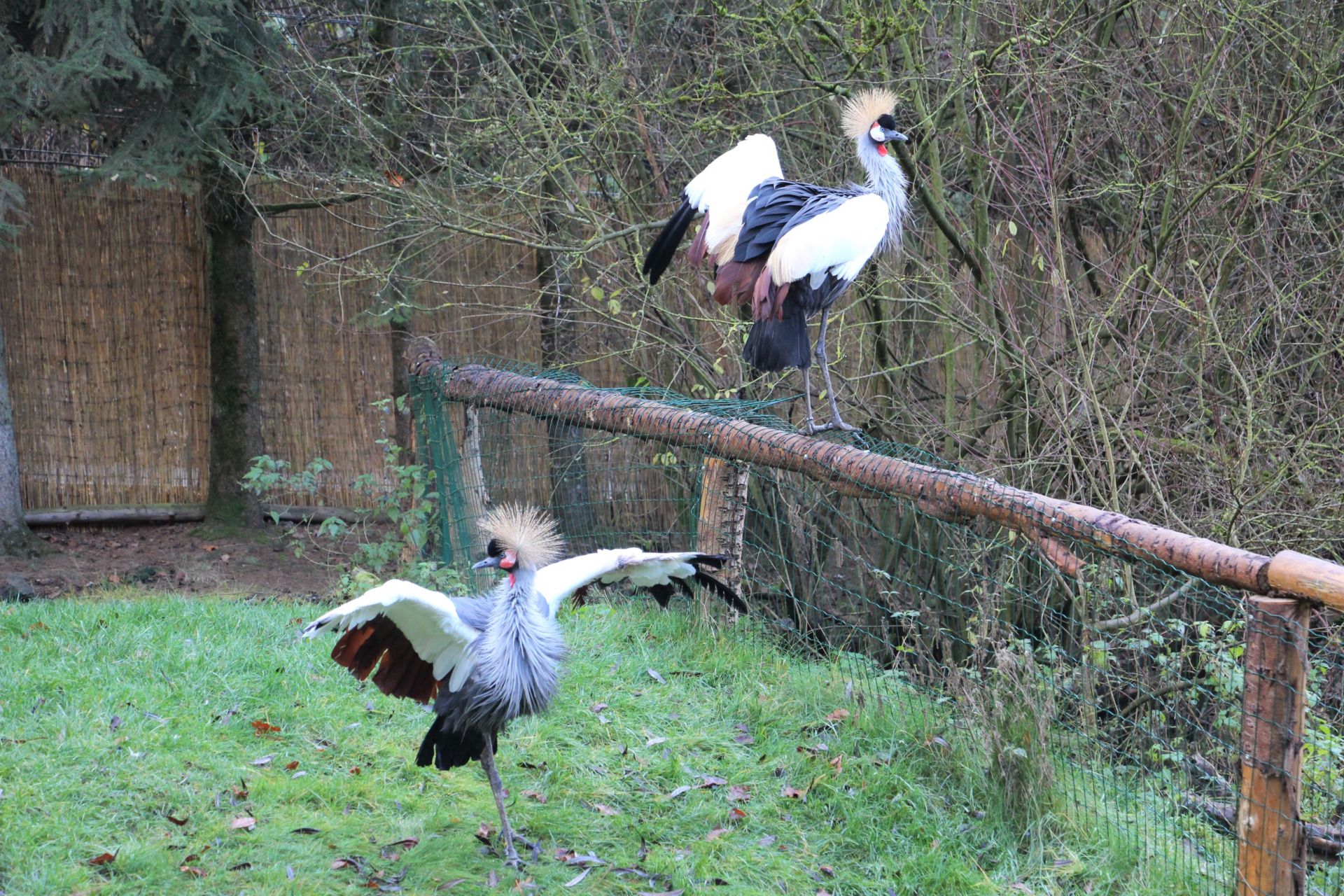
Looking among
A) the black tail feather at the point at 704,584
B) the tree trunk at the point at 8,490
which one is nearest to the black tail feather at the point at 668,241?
the black tail feather at the point at 704,584

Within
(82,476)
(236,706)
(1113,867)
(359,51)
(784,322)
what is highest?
(359,51)

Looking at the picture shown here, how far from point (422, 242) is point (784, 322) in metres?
4.52

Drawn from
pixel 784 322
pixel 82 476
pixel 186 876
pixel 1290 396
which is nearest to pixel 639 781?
pixel 186 876

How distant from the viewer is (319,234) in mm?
9227

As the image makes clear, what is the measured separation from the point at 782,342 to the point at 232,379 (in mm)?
5742

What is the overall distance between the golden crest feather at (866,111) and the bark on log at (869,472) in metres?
1.53

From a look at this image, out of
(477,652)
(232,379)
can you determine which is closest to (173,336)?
(232,379)

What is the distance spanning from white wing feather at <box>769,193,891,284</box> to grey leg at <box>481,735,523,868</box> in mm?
2031

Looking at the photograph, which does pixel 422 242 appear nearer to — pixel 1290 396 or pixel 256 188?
pixel 256 188

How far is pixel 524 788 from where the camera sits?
3764 millimetres

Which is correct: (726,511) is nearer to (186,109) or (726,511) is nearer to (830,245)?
(830,245)

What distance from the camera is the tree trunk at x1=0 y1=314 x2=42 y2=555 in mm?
7570

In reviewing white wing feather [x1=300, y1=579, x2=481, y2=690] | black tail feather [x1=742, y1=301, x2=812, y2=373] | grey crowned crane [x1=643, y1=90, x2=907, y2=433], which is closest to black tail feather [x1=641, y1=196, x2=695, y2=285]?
grey crowned crane [x1=643, y1=90, x2=907, y2=433]

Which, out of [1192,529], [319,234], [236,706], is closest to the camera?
[236,706]
